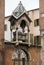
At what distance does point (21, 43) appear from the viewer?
1082 inches

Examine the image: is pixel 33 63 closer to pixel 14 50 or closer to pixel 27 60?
pixel 27 60

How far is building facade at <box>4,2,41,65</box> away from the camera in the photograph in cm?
2681

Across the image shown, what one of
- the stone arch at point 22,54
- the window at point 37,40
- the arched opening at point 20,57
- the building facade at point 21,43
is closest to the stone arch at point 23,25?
the building facade at point 21,43

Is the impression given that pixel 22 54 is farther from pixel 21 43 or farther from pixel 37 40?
pixel 37 40

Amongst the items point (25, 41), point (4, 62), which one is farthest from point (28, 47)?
point (4, 62)

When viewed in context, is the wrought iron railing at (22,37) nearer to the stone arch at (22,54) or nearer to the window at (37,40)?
the stone arch at (22,54)

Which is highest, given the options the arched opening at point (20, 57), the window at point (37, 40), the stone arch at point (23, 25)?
the stone arch at point (23, 25)

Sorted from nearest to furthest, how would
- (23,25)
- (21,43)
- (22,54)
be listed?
(21,43)
(22,54)
(23,25)

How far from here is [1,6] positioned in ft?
87.0

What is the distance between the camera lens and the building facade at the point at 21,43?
2681 cm

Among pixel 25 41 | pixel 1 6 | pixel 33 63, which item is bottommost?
pixel 33 63

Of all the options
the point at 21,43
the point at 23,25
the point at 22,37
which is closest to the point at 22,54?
the point at 21,43

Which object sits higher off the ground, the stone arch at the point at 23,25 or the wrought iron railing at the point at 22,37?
the stone arch at the point at 23,25

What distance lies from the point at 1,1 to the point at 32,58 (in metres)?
5.60
